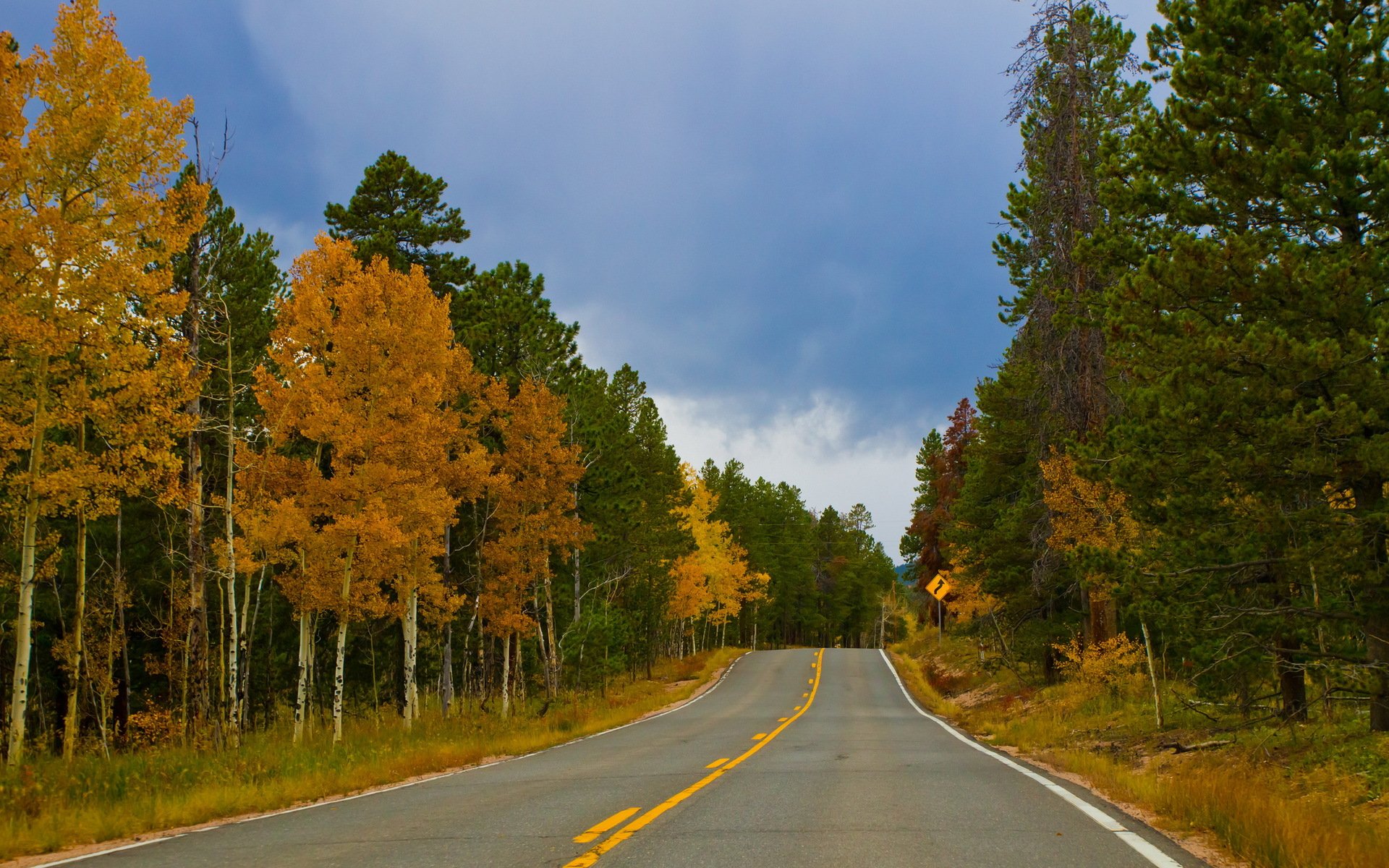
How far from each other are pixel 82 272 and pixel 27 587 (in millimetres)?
4590

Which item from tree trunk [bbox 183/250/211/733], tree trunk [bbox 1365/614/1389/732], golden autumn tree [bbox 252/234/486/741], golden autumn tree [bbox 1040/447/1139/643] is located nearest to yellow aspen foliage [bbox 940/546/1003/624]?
golden autumn tree [bbox 1040/447/1139/643]

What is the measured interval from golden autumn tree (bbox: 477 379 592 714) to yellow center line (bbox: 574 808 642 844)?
17.5 metres

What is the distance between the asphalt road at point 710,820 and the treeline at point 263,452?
661 centimetres

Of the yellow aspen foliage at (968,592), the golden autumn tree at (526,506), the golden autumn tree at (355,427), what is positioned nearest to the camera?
the golden autumn tree at (355,427)

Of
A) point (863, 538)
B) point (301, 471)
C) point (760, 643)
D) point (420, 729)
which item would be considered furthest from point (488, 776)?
point (863, 538)

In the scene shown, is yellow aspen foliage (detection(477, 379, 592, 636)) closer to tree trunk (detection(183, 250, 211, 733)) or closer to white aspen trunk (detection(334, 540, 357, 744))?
white aspen trunk (detection(334, 540, 357, 744))

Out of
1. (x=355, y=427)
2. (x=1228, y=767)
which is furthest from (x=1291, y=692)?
(x=355, y=427)

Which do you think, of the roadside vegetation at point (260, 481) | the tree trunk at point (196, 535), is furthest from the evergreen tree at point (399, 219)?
the tree trunk at point (196, 535)

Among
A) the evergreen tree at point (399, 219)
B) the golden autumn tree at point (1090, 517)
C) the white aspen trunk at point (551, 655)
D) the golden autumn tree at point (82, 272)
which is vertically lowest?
the white aspen trunk at point (551, 655)

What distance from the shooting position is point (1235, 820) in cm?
684

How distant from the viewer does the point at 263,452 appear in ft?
75.8

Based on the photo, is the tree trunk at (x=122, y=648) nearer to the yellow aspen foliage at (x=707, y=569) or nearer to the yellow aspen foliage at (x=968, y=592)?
the yellow aspen foliage at (x=707, y=569)

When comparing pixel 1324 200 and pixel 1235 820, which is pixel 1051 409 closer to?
pixel 1324 200

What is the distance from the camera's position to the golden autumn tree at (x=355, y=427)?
18.8 m
